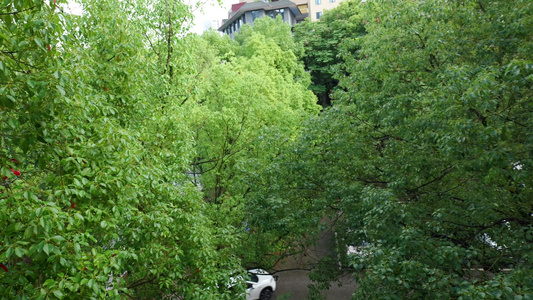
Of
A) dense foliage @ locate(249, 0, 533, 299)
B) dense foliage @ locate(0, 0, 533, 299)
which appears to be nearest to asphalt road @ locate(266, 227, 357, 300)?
dense foliage @ locate(249, 0, 533, 299)

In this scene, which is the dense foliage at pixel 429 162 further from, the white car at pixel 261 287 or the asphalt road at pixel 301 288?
the white car at pixel 261 287

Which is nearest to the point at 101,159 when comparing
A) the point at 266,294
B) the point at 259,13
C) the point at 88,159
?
the point at 88,159

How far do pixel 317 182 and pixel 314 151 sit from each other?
1.01m

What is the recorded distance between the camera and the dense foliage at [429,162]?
6.48m

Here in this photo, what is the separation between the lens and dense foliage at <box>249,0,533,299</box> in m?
6.48

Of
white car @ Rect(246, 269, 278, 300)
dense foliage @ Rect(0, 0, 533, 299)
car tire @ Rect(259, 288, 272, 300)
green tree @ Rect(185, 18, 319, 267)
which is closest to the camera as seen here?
dense foliage @ Rect(0, 0, 533, 299)

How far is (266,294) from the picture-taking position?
17203mm

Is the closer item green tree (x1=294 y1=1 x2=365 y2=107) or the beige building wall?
green tree (x1=294 y1=1 x2=365 y2=107)

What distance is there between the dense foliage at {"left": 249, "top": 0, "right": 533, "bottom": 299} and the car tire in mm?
5864

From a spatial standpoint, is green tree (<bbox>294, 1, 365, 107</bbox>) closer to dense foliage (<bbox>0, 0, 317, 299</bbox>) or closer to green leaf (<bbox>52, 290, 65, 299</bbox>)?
dense foliage (<bbox>0, 0, 317, 299</bbox>)

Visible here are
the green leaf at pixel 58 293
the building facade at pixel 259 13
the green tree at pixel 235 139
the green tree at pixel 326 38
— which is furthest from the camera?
the building facade at pixel 259 13

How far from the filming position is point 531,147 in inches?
250

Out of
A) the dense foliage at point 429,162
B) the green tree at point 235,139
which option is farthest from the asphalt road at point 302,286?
the dense foliage at point 429,162

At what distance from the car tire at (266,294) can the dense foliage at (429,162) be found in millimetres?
5864
